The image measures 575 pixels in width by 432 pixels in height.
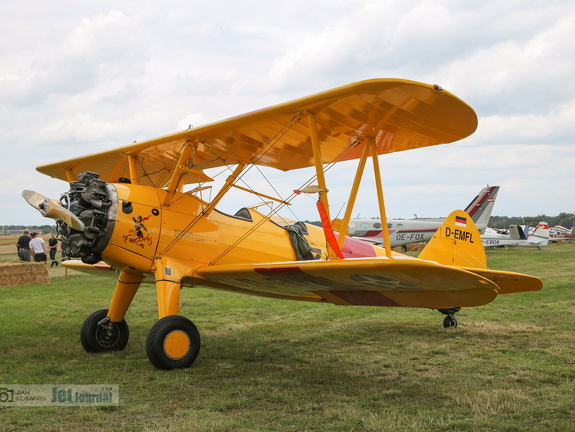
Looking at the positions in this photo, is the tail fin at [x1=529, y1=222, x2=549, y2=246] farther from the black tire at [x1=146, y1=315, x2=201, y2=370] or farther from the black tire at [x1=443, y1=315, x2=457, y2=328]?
the black tire at [x1=146, y1=315, x2=201, y2=370]

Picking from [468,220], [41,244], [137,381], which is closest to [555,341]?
[468,220]

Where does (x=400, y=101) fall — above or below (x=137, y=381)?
above

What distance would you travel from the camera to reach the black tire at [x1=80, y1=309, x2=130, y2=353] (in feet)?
20.3

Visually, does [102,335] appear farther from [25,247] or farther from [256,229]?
[25,247]

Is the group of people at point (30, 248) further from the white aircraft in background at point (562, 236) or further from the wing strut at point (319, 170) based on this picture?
the white aircraft in background at point (562, 236)

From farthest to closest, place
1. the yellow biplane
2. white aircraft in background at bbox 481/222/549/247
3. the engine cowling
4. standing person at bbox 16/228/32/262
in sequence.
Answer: white aircraft in background at bbox 481/222/549/247 → standing person at bbox 16/228/32/262 → the engine cowling → the yellow biplane

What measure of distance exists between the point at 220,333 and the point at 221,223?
6.74 ft

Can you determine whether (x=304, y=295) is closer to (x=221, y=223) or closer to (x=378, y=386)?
(x=221, y=223)

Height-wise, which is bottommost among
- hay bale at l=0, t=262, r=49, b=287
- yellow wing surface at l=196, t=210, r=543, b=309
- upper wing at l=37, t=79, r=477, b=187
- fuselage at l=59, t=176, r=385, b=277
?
hay bale at l=0, t=262, r=49, b=287

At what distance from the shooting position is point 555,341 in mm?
6355

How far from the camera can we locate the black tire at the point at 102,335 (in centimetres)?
619

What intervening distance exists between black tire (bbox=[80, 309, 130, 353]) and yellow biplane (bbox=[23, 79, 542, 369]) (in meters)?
0.01

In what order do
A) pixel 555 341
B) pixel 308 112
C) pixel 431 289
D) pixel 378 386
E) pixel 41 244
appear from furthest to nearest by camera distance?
pixel 41 244 < pixel 555 341 < pixel 308 112 < pixel 431 289 < pixel 378 386

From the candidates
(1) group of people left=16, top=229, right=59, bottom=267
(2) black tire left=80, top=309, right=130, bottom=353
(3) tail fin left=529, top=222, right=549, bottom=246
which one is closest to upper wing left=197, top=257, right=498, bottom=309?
(2) black tire left=80, top=309, right=130, bottom=353
